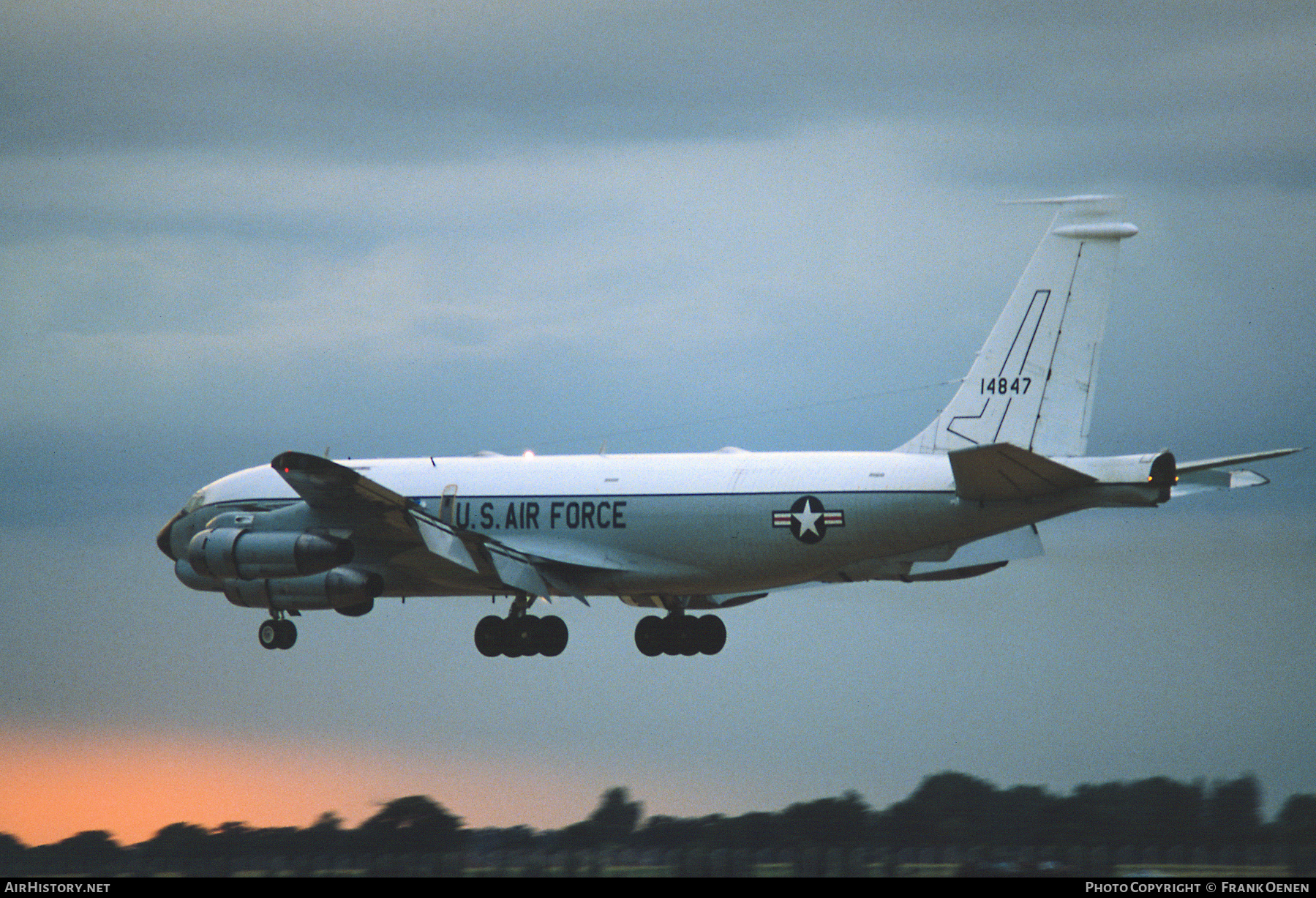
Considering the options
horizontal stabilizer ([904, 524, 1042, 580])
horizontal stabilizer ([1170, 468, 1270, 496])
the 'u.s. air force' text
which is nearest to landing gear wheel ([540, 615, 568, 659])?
the 'u.s. air force' text

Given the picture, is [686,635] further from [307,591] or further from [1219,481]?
[1219,481]

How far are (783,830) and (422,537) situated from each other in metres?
20.4

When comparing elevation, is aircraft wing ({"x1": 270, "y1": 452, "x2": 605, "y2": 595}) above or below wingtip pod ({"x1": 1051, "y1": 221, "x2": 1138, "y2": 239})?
below

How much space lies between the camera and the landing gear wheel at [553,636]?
50344mm

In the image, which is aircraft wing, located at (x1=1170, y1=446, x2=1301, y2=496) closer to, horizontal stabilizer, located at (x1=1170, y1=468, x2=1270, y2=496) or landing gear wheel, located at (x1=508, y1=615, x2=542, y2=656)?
Answer: horizontal stabilizer, located at (x1=1170, y1=468, x2=1270, y2=496)

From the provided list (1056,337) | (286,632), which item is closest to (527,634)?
(286,632)

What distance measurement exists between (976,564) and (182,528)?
82.1 feet

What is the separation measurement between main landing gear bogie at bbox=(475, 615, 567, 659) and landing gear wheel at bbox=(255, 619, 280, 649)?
6.05 m

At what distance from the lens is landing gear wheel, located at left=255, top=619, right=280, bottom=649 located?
51.2 m

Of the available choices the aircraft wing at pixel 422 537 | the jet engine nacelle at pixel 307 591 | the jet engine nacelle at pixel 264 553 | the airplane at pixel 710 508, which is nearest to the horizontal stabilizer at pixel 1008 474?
the airplane at pixel 710 508

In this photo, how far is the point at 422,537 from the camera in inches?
1839

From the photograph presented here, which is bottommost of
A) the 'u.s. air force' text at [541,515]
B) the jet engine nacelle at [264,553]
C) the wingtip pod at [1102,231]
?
the jet engine nacelle at [264,553]

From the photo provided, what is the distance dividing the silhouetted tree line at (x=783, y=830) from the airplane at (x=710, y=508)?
10.2m

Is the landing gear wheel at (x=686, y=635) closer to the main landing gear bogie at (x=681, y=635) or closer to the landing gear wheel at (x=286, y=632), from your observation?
the main landing gear bogie at (x=681, y=635)
